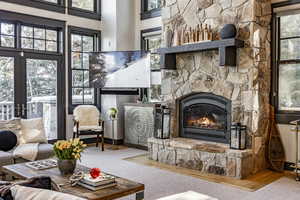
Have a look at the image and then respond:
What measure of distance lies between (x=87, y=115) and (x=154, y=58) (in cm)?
205

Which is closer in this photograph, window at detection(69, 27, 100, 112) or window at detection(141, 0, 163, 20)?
window at detection(141, 0, 163, 20)

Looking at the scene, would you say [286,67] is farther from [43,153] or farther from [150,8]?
[43,153]

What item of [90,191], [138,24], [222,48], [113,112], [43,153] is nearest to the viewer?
[90,191]

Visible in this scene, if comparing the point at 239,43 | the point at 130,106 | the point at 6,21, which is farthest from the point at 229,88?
the point at 6,21

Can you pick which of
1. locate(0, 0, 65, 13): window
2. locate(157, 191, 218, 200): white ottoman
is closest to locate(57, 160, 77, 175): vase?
locate(157, 191, 218, 200): white ottoman

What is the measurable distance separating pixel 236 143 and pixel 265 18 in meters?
2.15

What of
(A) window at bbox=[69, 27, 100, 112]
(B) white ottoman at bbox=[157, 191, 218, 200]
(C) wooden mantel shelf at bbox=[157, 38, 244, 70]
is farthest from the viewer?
(A) window at bbox=[69, 27, 100, 112]

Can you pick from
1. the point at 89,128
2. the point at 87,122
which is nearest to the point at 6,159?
the point at 89,128

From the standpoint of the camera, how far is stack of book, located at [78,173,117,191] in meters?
2.77

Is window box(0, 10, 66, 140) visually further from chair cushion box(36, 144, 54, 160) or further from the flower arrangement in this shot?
the flower arrangement

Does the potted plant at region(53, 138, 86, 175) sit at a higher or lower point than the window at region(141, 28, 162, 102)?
lower

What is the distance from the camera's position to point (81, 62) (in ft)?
23.9

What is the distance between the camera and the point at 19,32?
621cm

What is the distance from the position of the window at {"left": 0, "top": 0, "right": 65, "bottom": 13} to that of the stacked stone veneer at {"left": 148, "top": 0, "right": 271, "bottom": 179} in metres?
2.95
